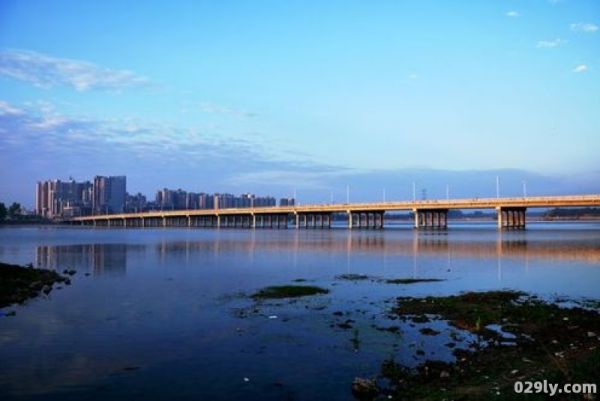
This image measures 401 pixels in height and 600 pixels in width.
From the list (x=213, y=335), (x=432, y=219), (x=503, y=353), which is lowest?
(x=213, y=335)

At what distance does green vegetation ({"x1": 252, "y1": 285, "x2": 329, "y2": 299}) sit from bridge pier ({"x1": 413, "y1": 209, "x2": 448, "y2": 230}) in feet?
431

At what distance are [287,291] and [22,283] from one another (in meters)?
16.0

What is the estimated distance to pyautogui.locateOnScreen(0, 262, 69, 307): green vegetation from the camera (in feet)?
92.4

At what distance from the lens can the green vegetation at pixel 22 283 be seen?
28.2 meters

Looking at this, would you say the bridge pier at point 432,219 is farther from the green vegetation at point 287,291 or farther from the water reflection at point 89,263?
the green vegetation at point 287,291

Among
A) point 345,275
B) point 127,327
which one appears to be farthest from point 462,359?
point 345,275

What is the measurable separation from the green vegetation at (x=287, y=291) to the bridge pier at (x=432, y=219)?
13149 centimetres

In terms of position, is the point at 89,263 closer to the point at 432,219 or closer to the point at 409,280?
the point at 409,280

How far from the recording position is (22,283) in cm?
3203

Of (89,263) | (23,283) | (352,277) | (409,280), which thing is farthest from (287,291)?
(89,263)

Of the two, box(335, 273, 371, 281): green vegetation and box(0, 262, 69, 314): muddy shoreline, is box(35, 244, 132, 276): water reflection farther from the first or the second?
box(335, 273, 371, 281): green vegetation

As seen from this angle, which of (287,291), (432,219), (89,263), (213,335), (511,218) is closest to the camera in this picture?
(213,335)

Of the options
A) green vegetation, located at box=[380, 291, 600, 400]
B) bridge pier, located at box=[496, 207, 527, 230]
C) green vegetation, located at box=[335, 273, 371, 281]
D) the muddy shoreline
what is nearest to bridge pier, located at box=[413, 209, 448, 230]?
bridge pier, located at box=[496, 207, 527, 230]

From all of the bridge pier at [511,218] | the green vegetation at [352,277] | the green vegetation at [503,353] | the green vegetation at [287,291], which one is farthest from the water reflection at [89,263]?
the bridge pier at [511,218]
